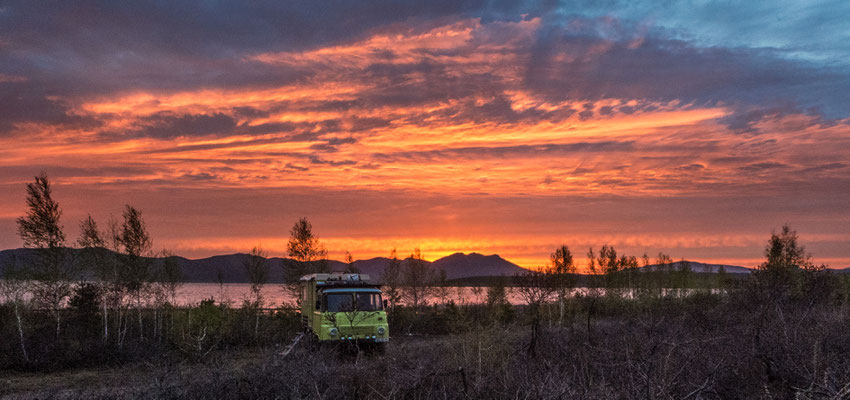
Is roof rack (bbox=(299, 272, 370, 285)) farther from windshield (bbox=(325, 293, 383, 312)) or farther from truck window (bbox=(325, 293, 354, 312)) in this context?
truck window (bbox=(325, 293, 354, 312))

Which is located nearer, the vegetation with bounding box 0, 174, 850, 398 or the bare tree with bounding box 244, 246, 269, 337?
the vegetation with bounding box 0, 174, 850, 398

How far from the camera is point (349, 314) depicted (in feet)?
71.8

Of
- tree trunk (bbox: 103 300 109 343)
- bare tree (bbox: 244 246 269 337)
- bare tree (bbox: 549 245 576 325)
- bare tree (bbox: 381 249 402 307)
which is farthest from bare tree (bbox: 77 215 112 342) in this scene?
bare tree (bbox: 549 245 576 325)

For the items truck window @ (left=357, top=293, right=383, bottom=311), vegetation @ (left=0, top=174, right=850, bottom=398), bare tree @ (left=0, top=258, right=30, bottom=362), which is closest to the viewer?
vegetation @ (left=0, top=174, right=850, bottom=398)

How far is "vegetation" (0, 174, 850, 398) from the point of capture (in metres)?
11.3

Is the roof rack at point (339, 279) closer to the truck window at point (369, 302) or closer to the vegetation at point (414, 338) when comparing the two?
the truck window at point (369, 302)

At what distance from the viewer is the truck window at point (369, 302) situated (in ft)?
73.9

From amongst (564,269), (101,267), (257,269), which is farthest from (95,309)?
(564,269)

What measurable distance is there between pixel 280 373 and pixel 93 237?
2363 cm

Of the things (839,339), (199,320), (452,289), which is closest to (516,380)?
(839,339)

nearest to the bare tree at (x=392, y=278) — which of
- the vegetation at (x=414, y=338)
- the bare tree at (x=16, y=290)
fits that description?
the vegetation at (x=414, y=338)

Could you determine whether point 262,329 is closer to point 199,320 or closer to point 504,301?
point 199,320

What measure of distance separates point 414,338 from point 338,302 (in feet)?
40.4

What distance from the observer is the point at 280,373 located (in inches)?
482
